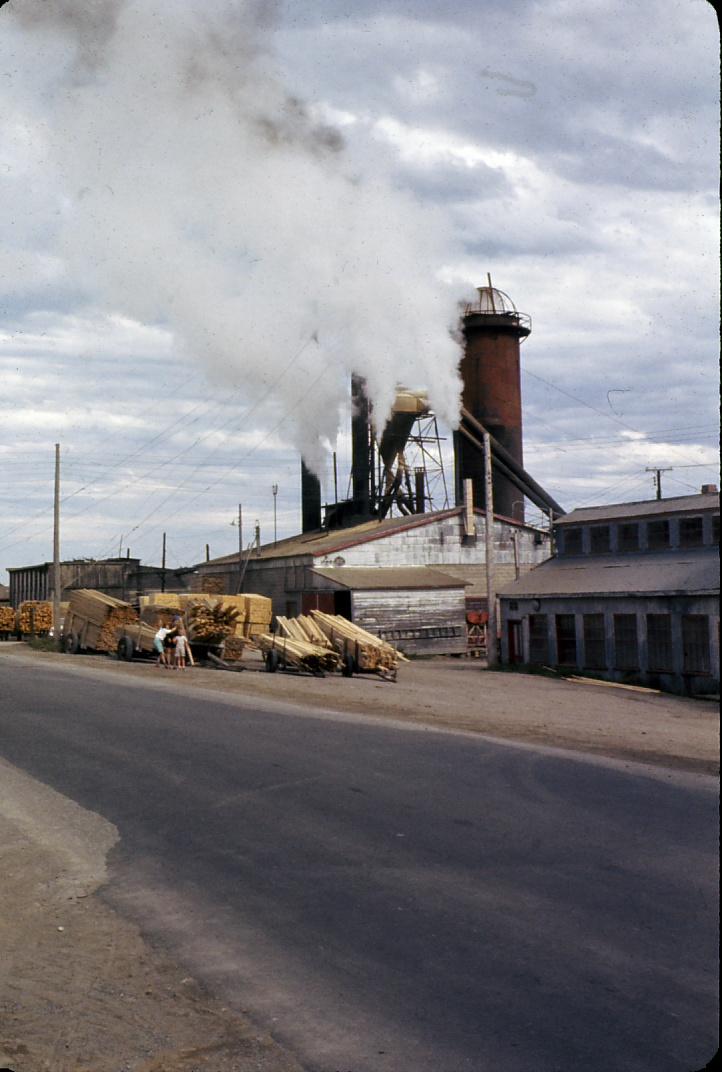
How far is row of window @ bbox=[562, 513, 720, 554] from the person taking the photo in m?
31.8

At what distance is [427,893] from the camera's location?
861 cm

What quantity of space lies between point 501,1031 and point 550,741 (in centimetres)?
1198

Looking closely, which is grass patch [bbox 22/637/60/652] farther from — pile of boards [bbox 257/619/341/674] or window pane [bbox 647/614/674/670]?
window pane [bbox 647/614/674/670]

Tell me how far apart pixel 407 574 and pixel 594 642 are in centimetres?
1522

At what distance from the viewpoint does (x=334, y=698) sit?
2522 cm

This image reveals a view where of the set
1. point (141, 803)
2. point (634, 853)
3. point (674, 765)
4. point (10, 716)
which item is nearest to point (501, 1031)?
point (634, 853)

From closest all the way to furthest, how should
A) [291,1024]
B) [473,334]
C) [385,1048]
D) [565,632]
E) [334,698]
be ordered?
[385,1048] < [291,1024] < [334,698] < [565,632] < [473,334]

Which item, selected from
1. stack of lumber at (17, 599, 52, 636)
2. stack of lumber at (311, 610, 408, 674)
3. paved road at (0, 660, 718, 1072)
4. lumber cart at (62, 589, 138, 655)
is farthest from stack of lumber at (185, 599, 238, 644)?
stack of lumber at (17, 599, 52, 636)

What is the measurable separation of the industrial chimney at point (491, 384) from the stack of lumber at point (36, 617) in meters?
25.6

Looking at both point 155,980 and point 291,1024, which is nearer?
point 291,1024

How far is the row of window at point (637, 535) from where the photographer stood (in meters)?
31.8

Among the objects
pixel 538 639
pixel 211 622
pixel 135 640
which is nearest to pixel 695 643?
pixel 538 639

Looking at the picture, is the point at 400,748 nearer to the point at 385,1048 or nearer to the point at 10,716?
the point at 10,716

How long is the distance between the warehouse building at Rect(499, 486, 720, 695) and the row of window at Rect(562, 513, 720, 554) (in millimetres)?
34
